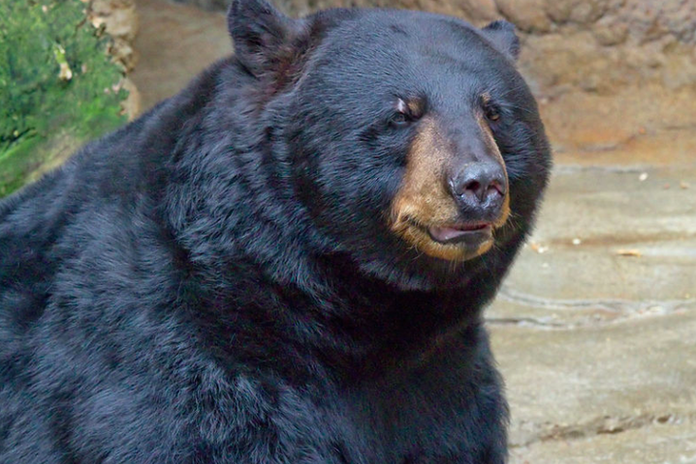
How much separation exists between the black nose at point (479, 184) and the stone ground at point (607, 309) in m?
1.78

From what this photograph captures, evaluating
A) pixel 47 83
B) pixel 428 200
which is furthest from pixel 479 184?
pixel 47 83

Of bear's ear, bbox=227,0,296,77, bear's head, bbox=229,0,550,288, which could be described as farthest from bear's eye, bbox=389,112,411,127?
bear's ear, bbox=227,0,296,77

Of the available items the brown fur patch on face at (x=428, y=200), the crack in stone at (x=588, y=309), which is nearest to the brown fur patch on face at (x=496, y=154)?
the brown fur patch on face at (x=428, y=200)

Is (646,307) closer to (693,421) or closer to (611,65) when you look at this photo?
(693,421)

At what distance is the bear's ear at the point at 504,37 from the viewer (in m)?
3.60

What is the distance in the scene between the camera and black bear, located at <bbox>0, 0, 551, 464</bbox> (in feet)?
10.0

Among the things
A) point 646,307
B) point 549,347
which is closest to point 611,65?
point 646,307

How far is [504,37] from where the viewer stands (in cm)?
369

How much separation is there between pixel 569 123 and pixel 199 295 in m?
6.31

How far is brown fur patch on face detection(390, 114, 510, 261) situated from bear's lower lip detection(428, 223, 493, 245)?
21 millimetres

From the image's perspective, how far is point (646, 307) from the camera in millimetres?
5891

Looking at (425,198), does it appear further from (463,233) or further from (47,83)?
(47,83)

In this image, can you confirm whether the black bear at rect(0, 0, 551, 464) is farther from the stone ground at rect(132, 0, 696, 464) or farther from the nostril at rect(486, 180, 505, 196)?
the stone ground at rect(132, 0, 696, 464)

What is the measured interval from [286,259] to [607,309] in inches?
128
